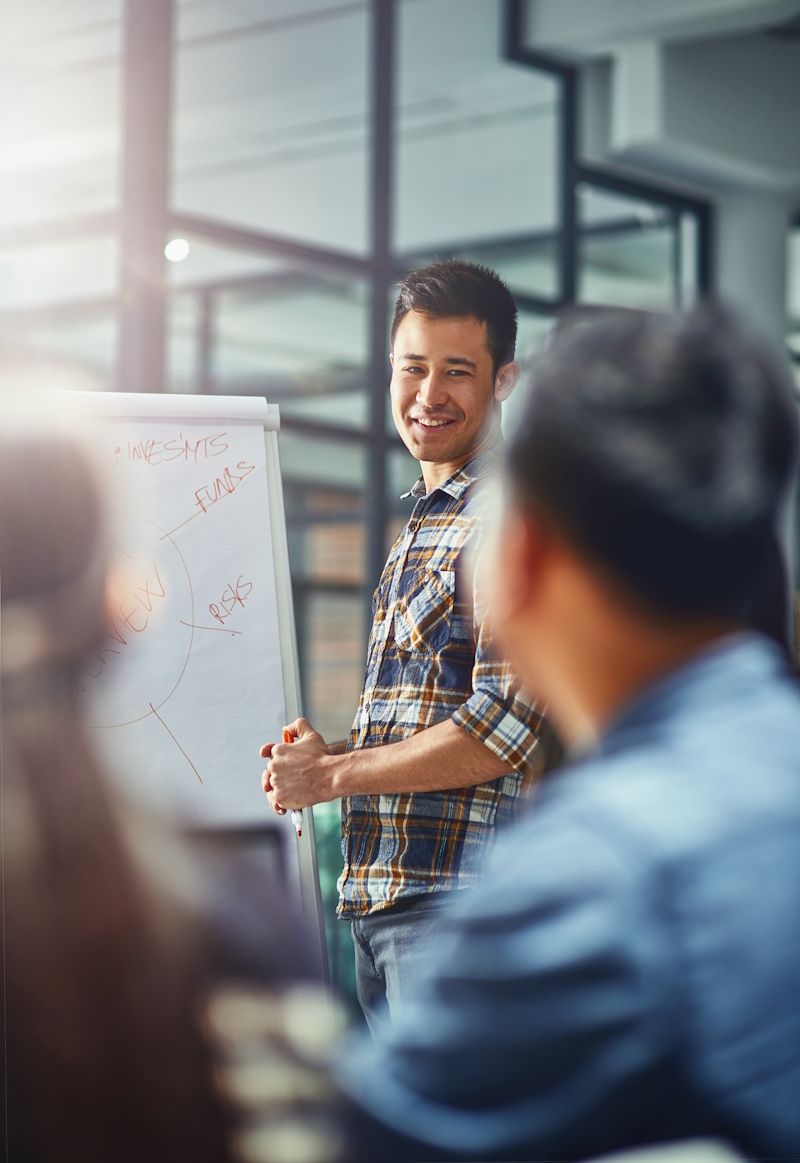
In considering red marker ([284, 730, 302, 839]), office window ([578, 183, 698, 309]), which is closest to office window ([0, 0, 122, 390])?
office window ([578, 183, 698, 309])

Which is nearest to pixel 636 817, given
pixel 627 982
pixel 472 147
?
pixel 627 982

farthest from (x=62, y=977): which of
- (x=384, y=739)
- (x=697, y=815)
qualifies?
(x=384, y=739)

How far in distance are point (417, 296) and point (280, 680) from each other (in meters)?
0.58

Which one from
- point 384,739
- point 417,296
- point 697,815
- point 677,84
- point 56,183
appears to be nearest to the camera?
point 697,815

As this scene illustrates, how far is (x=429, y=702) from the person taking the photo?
181cm

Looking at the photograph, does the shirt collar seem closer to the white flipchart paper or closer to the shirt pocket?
the shirt pocket

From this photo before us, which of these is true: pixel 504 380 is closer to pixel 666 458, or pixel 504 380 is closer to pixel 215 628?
pixel 215 628

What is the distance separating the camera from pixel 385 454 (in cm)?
484

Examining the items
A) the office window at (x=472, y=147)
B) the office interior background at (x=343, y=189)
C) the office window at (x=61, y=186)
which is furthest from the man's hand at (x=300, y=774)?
the office window at (x=472, y=147)

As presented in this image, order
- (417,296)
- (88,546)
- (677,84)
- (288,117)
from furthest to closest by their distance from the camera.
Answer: (677,84)
(288,117)
(417,296)
(88,546)

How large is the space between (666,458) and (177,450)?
152 centimetres

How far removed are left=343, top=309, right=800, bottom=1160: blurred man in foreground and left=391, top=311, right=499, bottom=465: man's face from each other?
1157 mm

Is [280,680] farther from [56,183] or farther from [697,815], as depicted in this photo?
[56,183]

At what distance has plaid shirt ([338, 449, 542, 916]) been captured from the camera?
5.65ft
